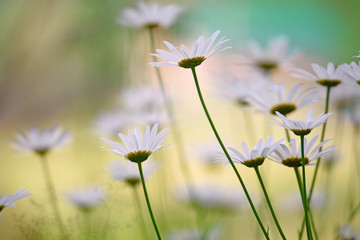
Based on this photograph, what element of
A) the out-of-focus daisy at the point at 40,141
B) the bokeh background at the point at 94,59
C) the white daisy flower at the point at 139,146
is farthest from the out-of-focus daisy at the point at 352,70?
the bokeh background at the point at 94,59

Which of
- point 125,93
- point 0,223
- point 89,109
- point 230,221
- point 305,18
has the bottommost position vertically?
point 230,221

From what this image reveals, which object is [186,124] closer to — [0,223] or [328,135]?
[328,135]

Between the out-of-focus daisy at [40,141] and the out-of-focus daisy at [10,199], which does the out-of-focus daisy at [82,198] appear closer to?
the out-of-focus daisy at [40,141]

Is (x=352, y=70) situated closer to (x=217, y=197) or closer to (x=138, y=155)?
(x=138, y=155)

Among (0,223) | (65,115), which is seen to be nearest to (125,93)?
(0,223)

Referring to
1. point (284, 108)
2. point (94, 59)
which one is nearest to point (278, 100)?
point (284, 108)

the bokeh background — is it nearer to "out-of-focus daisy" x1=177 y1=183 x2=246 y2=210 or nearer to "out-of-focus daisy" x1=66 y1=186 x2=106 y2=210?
"out-of-focus daisy" x1=177 y1=183 x2=246 y2=210
